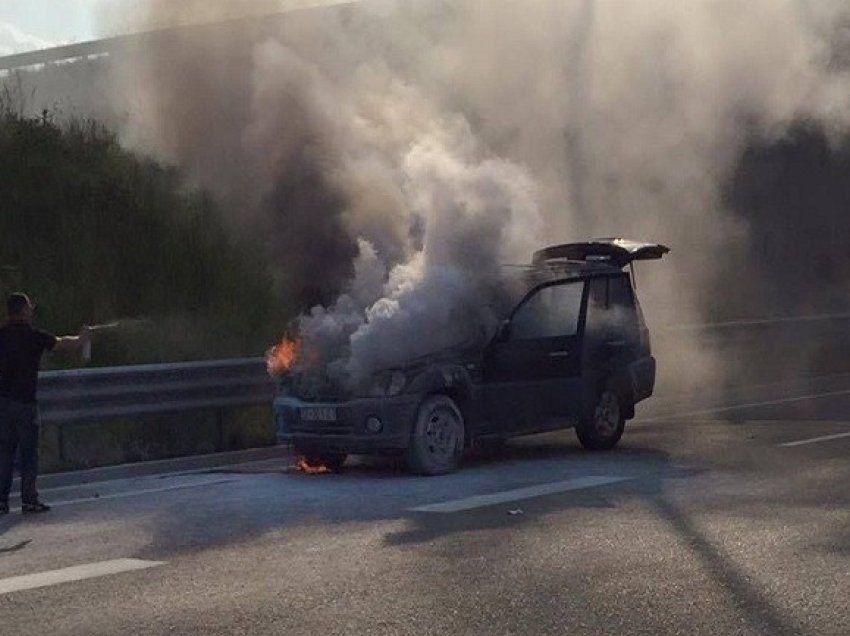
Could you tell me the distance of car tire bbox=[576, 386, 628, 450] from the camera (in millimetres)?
12805

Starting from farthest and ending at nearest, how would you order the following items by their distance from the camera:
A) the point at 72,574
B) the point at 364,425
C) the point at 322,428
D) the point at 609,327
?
1. the point at 609,327
2. the point at 322,428
3. the point at 364,425
4. the point at 72,574

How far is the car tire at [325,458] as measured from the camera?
1159cm

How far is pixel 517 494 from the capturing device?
1030 cm

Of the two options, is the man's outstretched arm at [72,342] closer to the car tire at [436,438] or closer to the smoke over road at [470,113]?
the car tire at [436,438]

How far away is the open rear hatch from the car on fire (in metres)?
0.01

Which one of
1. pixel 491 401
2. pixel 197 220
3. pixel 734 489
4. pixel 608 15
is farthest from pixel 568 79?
pixel 734 489

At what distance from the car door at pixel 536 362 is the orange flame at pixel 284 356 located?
158cm

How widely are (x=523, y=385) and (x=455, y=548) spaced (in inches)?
161

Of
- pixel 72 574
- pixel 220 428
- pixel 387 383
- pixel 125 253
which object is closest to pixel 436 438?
pixel 387 383

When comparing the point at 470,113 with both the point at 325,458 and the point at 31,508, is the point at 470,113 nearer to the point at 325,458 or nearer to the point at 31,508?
the point at 325,458

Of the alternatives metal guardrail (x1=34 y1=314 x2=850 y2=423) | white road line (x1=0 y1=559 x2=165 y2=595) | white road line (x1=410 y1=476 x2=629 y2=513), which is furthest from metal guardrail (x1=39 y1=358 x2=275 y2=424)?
white road line (x1=0 y1=559 x2=165 y2=595)

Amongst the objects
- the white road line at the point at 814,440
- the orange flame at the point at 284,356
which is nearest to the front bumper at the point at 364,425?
the orange flame at the point at 284,356

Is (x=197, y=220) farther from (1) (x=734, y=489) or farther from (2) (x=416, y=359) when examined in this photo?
(1) (x=734, y=489)

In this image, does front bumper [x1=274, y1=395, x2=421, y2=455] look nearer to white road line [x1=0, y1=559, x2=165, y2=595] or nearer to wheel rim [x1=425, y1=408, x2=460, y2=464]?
wheel rim [x1=425, y1=408, x2=460, y2=464]
